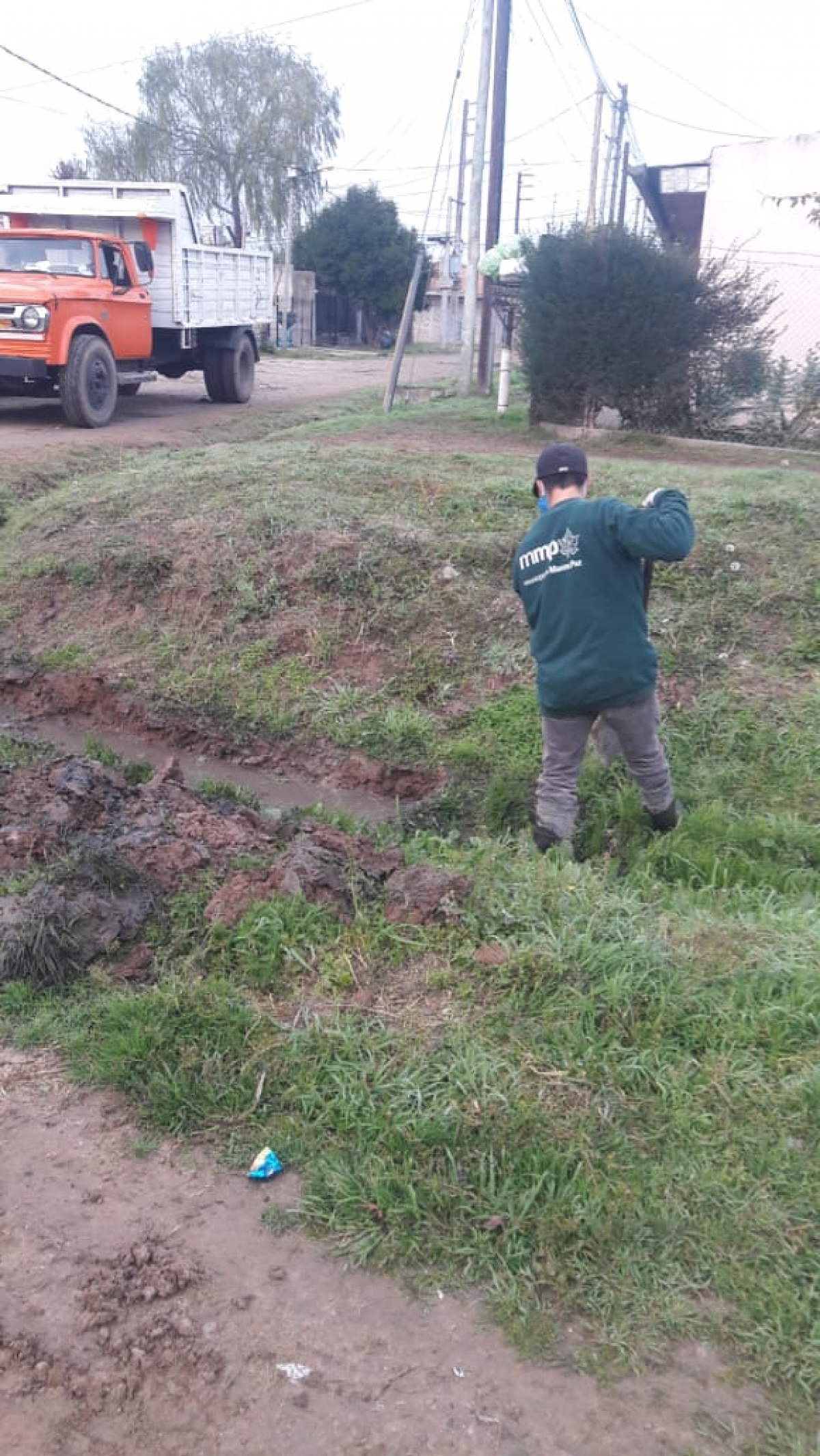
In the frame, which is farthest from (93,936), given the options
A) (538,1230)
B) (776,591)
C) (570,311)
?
(570,311)

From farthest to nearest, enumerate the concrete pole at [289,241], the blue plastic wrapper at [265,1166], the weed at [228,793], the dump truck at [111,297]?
the concrete pole at [289,241], the dump truck at [111,297], the weed at [228,793], the blue plastic wrapper at [265,1166]

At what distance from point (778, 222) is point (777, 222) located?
18mm

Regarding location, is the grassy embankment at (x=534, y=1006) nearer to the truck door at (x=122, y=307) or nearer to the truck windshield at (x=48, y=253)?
the truck door at (x=122, y=307)

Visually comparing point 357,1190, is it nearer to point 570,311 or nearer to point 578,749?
point 578,749

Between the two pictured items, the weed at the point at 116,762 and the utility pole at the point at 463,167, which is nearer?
the weed at the point at 116,762

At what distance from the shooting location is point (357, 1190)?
295cm

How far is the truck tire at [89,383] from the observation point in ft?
46.4

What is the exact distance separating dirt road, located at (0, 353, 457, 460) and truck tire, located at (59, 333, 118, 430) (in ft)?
0.62

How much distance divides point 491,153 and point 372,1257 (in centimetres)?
2168

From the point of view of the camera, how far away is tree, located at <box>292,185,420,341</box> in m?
51.0

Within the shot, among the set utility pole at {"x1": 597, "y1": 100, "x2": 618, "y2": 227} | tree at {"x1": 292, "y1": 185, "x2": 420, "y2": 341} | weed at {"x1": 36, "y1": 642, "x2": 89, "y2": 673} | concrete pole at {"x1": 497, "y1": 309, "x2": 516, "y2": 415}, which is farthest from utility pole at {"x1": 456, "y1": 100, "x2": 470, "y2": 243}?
weed at {"x1": 36, "y1": 642, "x2": 89, "y2": 673}

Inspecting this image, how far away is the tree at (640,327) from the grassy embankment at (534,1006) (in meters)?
7.19

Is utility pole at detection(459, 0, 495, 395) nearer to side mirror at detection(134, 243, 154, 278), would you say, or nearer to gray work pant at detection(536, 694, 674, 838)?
side mirror at detection(134, 243, 154, 278)

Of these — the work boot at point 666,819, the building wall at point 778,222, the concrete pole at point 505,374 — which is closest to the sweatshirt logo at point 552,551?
the work boot at point 666,819
